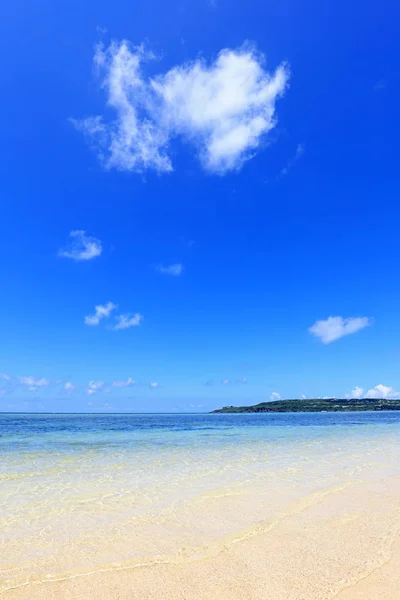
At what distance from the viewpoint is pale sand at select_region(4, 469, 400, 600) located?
492 centimetres

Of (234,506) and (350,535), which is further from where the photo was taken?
(234,506)

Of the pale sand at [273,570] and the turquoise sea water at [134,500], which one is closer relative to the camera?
the pale sand at [273,570]

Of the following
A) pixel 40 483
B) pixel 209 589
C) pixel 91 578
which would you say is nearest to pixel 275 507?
pixel 209 589

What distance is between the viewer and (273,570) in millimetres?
5527

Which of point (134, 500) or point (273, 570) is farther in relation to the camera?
point (134, 500)

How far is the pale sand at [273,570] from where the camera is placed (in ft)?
16.1

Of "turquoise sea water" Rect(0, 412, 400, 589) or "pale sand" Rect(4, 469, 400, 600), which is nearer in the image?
"pale sand" Rect(4, 469, 400, 600)

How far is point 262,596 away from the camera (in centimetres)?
482

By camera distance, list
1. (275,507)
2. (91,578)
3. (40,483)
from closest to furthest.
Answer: (91,578) < (275,507) < (40,483)

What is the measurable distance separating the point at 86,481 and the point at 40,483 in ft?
4.57

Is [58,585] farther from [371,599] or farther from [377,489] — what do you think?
[377,489]

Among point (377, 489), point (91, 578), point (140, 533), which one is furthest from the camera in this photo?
point (377, 489)

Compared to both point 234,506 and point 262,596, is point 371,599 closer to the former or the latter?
point 262,596

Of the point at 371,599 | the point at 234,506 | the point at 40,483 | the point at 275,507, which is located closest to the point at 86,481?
the point at 40,483
